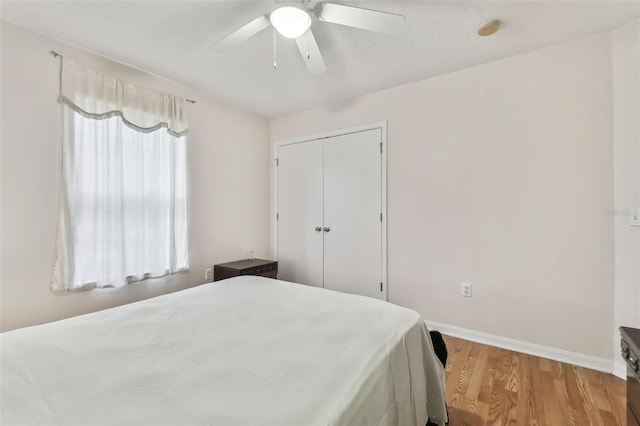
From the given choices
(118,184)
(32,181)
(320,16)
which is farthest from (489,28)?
(32,181)

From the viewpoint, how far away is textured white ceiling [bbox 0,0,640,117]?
1714mm

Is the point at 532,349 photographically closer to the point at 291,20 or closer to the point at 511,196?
the point at 511,196

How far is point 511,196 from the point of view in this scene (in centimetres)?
229

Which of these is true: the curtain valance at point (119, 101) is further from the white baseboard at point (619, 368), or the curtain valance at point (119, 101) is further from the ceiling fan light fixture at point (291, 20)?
the white baseboard at point (619, 368)

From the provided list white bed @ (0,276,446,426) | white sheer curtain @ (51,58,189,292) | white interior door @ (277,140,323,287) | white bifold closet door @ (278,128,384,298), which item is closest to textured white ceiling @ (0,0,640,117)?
white sheer curtain @ (51,58,189,292)

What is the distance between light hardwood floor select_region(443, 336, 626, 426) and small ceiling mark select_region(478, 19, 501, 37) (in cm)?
238

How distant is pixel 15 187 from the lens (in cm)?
185

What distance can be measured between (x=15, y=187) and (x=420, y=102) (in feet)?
10.8

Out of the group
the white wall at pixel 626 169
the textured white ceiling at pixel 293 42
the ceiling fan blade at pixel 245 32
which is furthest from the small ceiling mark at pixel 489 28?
the ceiling fan blade at pixel 245 32

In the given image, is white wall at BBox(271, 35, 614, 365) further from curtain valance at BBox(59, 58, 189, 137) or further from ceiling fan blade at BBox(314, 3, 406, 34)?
curtain valance at BBox(59, 58, 189, 137)

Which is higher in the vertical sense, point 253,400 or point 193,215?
point 193,215

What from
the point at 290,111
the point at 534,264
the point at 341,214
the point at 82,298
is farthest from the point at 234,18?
the point at 534,264

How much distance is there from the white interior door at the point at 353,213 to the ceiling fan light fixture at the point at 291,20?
161 cm

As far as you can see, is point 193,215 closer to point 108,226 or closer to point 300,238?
point 108,226
